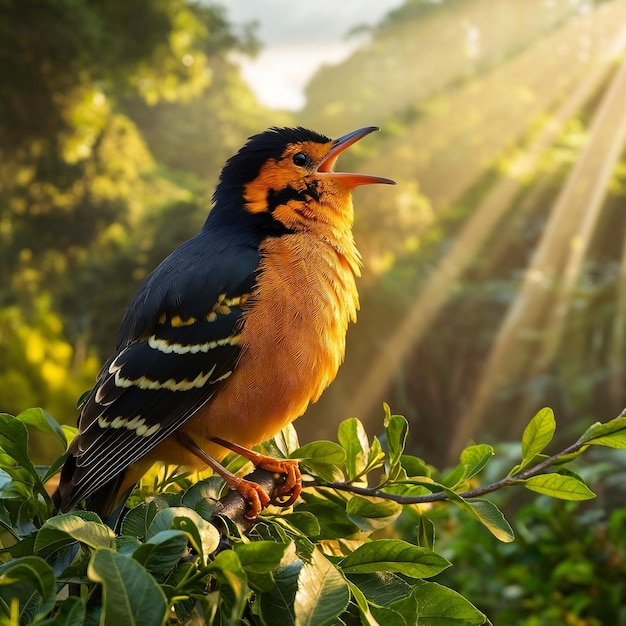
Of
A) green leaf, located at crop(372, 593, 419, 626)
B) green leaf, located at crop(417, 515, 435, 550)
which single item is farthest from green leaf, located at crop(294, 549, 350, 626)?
green leaf, located at crop(417, 515, 435, 550)

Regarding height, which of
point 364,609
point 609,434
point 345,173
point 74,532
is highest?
point 345,173

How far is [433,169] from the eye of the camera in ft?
49.6

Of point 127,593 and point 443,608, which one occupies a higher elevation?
point 127,593

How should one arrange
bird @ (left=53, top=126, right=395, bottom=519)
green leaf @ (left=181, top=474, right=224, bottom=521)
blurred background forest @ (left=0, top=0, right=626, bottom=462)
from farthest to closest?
blurred background forest @ (left=0, top=0, right=626, bottom=462)
bird @ (left=53, top=126, right=395, bottom=519)
green leaf @ (left=181, top=474, right=224, bottom=521)

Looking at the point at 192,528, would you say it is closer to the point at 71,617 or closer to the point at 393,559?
the point at 71,617

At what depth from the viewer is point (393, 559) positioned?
4.13ft

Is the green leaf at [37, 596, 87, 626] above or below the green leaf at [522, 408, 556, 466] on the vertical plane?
above

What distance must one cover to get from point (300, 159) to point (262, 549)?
179 centimetres

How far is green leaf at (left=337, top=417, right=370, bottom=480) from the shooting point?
1624 millimetres

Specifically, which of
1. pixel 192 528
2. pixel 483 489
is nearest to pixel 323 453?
pixel 483 489

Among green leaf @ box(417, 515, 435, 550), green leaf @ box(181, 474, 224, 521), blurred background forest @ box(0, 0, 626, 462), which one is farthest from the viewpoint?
blurred background forest @ box(0, 0, 626, 462)

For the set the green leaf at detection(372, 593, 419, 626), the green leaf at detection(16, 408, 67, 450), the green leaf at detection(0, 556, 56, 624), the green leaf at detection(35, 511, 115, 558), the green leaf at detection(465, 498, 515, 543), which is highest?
→ the green leaf at detection(16, 408, 67, 450)

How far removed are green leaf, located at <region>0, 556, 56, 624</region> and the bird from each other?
2.27 feet

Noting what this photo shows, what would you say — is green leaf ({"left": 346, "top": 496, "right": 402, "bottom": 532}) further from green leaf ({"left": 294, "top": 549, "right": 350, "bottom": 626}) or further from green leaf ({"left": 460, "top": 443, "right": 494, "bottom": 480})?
green leaf ({"left": 294, "top": 549, "right": 350, "bottom": 626})
